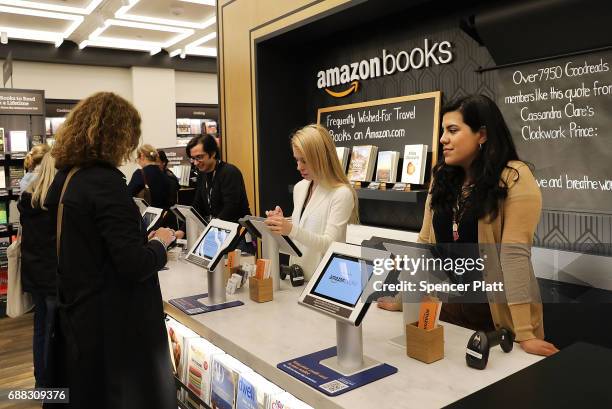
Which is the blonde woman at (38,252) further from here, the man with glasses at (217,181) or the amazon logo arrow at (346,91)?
the amazon logo arrow at (346,91)

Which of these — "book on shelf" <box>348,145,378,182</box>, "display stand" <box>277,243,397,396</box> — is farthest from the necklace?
"book on shelf" <box>348,145,378,182</box>

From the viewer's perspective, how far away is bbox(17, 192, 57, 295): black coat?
9.48 ft

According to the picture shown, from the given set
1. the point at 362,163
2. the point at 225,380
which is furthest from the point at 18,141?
the point at 225,380

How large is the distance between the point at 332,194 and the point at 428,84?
57.0 inches

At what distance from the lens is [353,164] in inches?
151

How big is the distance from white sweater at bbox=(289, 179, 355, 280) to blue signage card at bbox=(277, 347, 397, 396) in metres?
0.86

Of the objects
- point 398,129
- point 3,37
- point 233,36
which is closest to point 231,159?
point 233,36

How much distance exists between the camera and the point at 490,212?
1.75 metres

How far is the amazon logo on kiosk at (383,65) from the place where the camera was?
3.37 m

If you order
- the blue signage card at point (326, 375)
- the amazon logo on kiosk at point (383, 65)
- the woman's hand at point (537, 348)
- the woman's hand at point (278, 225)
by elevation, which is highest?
the amazon logo on kiosk at point (383, 65)

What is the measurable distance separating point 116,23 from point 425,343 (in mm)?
7248

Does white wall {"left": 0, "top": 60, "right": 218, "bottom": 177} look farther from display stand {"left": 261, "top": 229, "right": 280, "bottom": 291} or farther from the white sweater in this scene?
display stand {"left": 261, "top": 229, "right": 280, "bottom": 291}

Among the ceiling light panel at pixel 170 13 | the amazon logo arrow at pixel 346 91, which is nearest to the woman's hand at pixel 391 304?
the amazon logo arrow at pixel 346 91

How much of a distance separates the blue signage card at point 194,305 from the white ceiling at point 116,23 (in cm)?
507
